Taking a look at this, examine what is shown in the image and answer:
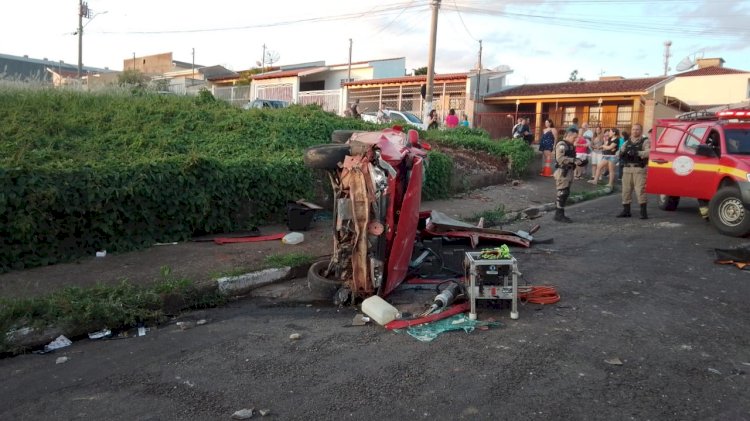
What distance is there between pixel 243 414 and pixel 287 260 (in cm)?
350

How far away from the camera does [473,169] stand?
1505 centimetres

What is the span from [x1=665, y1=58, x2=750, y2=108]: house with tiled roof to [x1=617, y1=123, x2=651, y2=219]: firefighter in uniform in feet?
85.2

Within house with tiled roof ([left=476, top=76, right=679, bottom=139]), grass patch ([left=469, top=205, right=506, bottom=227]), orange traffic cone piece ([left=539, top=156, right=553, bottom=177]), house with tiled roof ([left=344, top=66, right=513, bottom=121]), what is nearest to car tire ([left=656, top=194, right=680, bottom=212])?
grass patch ([left=469, top=205, right=506, bottom=227])

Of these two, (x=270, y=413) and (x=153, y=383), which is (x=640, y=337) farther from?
(x=153, y=383)

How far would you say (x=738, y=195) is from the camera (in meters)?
9.05

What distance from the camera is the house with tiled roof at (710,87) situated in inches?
1358

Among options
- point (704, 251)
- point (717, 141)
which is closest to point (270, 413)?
point (704, 251)

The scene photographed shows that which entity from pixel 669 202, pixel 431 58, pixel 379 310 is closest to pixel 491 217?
pixel 669 202

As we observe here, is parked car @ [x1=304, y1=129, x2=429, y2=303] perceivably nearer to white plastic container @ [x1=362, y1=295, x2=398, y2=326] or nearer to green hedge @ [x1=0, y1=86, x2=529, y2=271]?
white plastic container @ [x1=362, y1=295, x2=398, y2=326]

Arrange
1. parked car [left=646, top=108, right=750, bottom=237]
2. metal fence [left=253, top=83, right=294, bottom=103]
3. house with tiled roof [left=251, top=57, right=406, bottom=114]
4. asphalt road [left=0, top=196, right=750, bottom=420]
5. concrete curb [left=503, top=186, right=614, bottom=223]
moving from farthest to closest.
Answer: house with tiled roof [left=251, top=57, right=406, bottom=114] → metal fence [left=253, top=83, right=294, bottom=103] → concrete curb [left=503, top=186, right=614, bottom=223] → parked car [left=646, top=108, right=750, bottom=237] → asphalt road [left=0, top=196, right=750, bottom=420]

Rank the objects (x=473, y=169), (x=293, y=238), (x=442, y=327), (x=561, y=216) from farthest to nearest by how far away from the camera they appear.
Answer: (x=473, y=169), (x=561, y=216), (x=293, y=238), (x=442, y=327)

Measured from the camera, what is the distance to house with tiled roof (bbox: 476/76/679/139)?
26344 mm

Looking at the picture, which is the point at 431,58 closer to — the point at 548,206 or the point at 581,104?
the point at 548,206

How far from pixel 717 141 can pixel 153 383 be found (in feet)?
33.3
